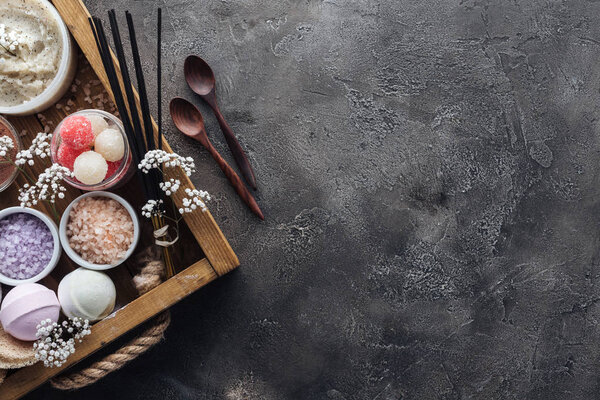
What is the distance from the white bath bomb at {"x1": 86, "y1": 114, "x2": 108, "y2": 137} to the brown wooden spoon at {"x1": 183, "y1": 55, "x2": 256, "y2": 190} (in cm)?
26

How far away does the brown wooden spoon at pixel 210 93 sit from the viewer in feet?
3.84

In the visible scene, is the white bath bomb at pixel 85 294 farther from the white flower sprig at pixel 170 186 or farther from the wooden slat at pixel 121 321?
the white flower sprig at pixel 170 186

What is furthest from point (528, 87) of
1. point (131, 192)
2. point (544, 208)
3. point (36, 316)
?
point (36, 316)

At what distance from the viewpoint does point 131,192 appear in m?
1.08

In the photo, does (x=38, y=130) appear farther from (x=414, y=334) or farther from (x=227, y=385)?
(x=414, y=334)

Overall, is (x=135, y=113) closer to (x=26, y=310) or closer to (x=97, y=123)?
(x=97, y=123)

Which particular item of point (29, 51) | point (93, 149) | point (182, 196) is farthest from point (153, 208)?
point (29, 51)

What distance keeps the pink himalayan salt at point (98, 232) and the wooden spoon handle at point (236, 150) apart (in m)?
0.30

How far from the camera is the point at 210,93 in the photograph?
1178 mm

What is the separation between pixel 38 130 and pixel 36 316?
0.41 meters

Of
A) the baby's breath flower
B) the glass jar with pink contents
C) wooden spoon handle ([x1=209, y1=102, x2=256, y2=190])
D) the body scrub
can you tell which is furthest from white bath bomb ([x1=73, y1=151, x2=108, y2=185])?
wooden spoon handle ([x1=209, y1=102, x2=256, y2=190])

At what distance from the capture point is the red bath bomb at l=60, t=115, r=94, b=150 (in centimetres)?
92

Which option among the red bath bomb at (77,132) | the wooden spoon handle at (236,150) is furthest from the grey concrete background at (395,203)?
the red bath bomb at (77,132)

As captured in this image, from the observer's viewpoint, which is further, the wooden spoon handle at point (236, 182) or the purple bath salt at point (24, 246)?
the wooden spoon handle at point (236, 182)
